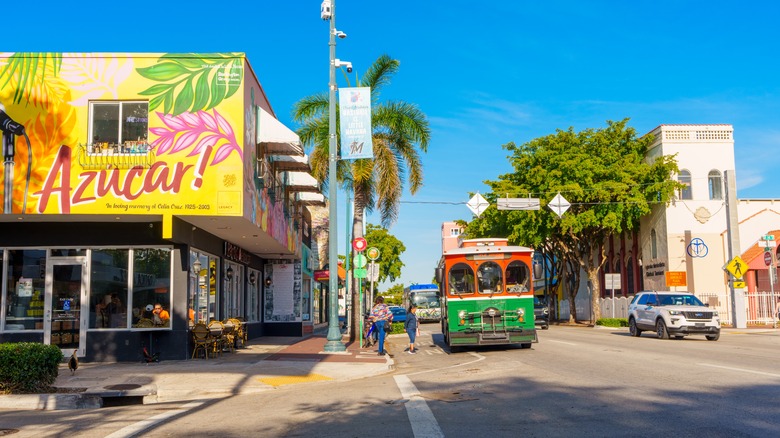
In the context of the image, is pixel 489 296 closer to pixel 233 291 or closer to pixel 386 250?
pixel 233 291

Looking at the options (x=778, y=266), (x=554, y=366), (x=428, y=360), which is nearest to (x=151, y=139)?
(x=428, y=360)

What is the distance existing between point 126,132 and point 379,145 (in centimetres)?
1216

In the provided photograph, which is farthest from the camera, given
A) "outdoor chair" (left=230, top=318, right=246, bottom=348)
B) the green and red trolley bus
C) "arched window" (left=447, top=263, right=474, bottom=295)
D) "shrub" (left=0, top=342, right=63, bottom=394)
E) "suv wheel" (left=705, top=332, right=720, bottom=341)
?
"suv wheel" (left=705, top=332, right=720, bottom=341)

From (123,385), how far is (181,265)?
6.19 meters

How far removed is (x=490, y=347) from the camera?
22750 mm

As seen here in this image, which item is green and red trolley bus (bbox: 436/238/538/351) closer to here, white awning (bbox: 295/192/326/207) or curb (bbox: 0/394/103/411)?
curb (bbox: 0/394/103/411)

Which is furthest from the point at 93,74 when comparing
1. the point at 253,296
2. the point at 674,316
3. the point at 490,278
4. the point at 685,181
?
the point at 685,181

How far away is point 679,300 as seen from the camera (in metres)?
26.3

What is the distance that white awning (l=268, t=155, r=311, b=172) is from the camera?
23227 millimetres

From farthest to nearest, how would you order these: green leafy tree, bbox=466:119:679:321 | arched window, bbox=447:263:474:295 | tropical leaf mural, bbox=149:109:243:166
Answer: green leafy tree, bbox=466:119:679:321 < arched window, bbox=447:263:474:295 < tropical leaf mural, bbox=149:109:243:166

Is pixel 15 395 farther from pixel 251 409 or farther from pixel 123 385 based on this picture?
pixel 251 409

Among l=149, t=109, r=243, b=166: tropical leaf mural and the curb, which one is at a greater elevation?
l=149, t=109, r=243, b=166: tropical leaf mural

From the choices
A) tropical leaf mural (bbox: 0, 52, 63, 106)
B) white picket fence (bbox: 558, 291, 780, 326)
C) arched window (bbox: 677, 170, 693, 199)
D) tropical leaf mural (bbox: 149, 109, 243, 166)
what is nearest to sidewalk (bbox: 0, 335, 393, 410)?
tropical leaf mural (bbox: 149, 109, 243, 166)

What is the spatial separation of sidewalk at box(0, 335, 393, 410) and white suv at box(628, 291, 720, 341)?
1108 centimetres
